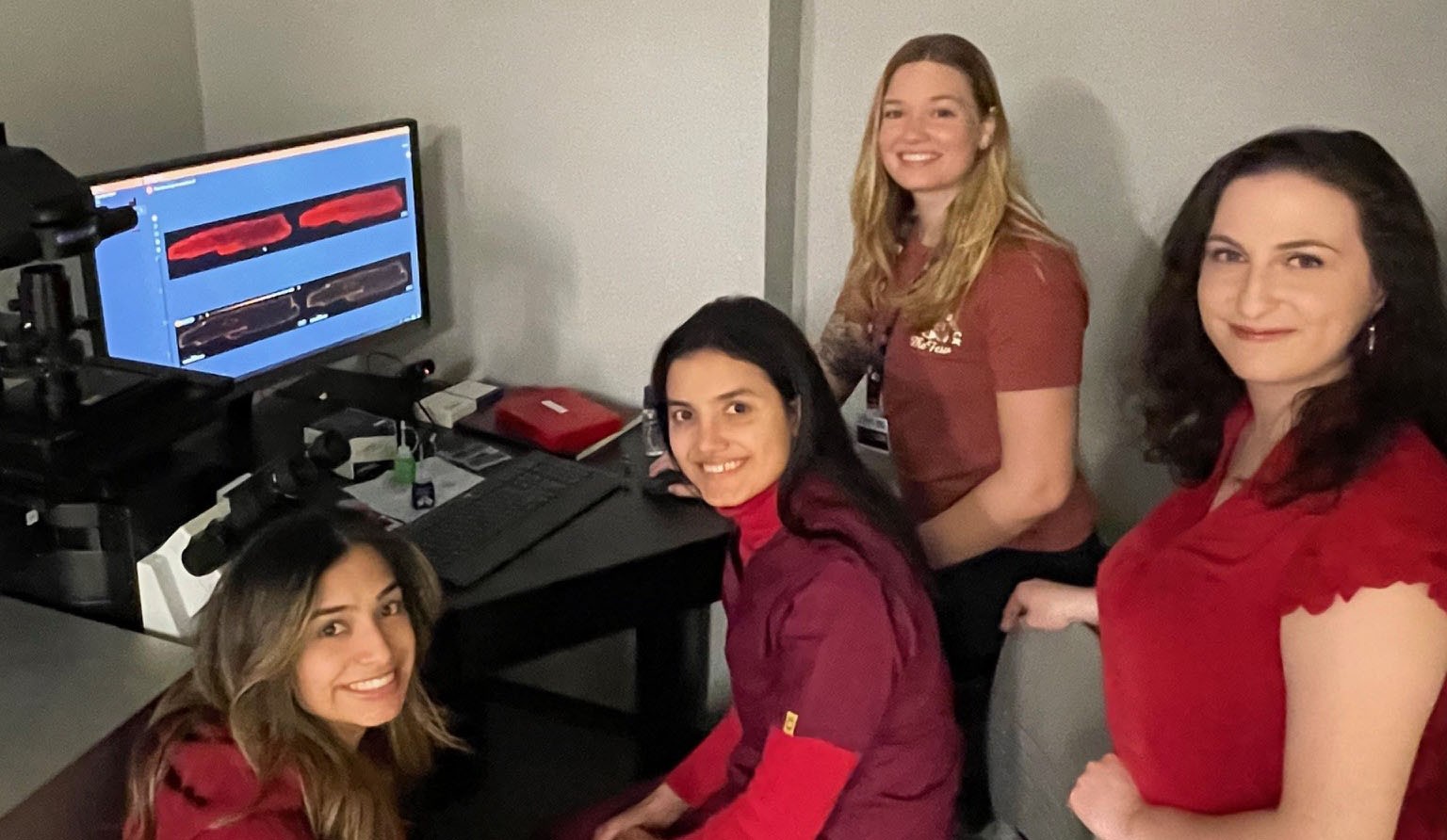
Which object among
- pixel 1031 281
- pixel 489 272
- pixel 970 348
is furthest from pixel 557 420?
pixel 1031 281

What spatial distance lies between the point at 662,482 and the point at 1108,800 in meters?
0.97

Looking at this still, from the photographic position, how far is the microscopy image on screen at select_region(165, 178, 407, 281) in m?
1.90

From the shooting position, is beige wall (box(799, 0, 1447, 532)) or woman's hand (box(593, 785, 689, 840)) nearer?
woman's hand (box(593, 785, 689, 840))

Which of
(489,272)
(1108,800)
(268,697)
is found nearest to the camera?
(1108,800)

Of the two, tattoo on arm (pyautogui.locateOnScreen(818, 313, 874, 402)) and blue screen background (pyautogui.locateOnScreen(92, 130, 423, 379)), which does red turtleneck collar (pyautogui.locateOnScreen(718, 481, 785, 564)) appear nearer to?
tattoo on arm (pyautogui.locateOnScreen(818, 313, 874, 402))

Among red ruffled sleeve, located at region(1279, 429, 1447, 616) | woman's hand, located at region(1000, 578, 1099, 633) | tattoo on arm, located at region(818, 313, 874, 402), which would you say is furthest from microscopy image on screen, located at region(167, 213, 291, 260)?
red ruffled sleeve, located at region(1279, 429, 1447, 616)

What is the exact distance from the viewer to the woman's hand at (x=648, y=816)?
5.38 feet

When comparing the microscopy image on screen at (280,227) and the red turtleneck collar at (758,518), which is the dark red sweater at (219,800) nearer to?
the red turtleneck collar at (758,518)

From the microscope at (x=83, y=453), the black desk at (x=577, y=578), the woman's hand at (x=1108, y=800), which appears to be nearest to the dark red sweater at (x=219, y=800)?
the microscope at (x=83, y=453)

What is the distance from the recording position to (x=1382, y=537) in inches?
38.9

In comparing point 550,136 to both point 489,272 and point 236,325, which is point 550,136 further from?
point 236,325

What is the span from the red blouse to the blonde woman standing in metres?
0.50

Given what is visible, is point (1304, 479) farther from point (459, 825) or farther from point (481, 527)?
point (459, 825)

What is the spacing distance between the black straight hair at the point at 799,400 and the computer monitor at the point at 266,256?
83cm
